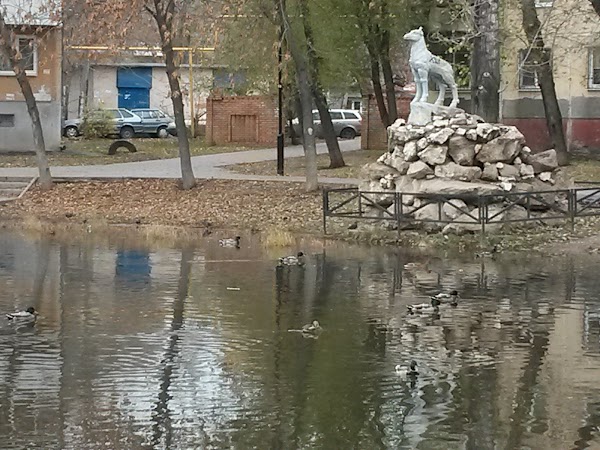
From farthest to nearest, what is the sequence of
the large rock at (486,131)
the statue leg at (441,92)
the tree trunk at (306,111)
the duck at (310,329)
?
1. the tree trunk at (306,111)
2. the statue leg at (441,92)
3. the large rock at (486,131)
4. the duck at (310,329)

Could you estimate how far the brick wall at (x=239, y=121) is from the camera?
4419 centimetres

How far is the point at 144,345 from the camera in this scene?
11.1 metres

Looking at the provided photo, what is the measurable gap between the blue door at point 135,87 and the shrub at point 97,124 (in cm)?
1574

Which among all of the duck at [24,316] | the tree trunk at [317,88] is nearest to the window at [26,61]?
the tree trunk at [317,88]

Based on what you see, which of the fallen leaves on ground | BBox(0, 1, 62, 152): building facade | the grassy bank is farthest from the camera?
BBox(0, 1, 62, 152): building facade

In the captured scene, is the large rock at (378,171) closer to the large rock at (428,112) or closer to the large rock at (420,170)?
the large rock at (420,170)

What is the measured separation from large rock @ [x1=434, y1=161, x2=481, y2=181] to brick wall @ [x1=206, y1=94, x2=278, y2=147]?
2471 cm

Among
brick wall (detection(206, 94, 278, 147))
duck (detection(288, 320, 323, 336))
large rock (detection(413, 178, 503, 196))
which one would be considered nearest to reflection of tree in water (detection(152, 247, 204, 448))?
duck (detection(288, 320, 323, 336))

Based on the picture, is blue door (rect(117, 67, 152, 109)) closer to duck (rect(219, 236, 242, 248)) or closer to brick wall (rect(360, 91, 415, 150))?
brick wall (rect(360, 91, 415, 150))

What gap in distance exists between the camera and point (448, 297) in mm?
13492

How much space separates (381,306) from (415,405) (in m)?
4.38

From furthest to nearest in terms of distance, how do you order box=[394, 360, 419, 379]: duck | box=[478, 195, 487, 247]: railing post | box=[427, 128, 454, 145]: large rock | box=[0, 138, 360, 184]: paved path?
1. box=[0, 138, 360, 184]: paved path
2. box=[427, 128, 454, 145]: large rock
3. box=[478, 195, 487, 247]: railing post
4. box=[394, 360, 419, 379]: duck

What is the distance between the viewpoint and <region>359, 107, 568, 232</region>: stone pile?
19.1 meters

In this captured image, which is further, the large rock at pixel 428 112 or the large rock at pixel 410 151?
the large rock at pixel 428 112
